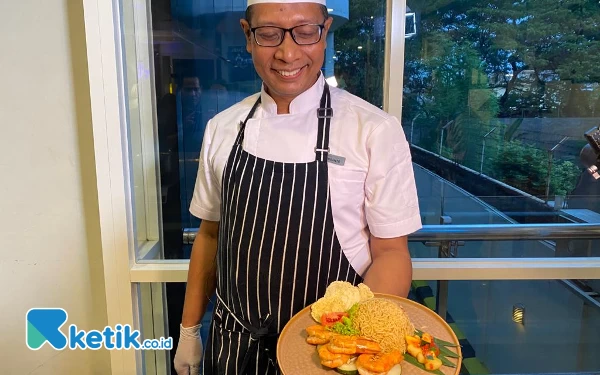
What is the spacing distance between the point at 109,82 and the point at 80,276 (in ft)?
1.95

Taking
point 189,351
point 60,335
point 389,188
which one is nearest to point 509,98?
point 389,188

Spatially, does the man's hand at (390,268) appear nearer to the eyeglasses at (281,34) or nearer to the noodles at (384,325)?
the noodles at (384,325)

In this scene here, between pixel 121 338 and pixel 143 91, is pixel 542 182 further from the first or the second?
pixel 121 338

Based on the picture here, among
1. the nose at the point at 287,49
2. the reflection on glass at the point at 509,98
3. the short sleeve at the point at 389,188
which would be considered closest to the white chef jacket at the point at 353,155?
the short sleeve at the point at 389,188

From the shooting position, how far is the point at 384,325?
0.57 metres

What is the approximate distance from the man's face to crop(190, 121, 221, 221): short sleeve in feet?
0.66

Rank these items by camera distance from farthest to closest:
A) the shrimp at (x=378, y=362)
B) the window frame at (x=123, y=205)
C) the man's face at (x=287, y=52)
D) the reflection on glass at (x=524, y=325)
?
the reflection on glass at (x=524, y=325), the window frame at (x=123, y=205), the man's face at (x=287, y=52), the shrimp at (x=378, y=362)

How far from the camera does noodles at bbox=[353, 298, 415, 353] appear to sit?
1.87 ft

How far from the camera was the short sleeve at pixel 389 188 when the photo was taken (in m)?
0.81

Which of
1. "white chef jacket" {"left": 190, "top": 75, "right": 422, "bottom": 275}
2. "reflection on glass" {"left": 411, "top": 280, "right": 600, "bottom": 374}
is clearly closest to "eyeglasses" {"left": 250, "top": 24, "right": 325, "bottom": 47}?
"white chef jacket" {"left": 190, "top": 75, "right": 422, "bottom": 275}

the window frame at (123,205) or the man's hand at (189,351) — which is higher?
the window frame at (123,205)

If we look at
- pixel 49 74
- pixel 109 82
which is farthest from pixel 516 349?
pixel 49 74

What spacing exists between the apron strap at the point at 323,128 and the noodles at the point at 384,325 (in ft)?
1.05

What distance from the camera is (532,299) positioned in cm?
172
